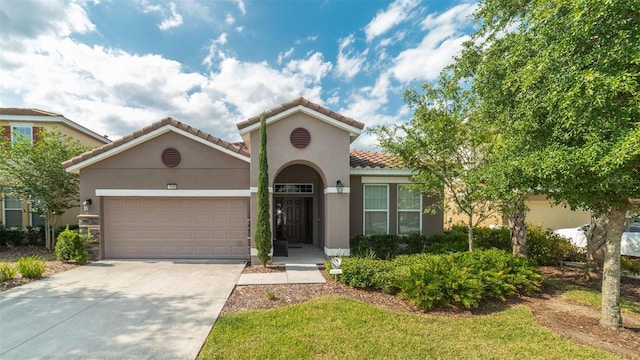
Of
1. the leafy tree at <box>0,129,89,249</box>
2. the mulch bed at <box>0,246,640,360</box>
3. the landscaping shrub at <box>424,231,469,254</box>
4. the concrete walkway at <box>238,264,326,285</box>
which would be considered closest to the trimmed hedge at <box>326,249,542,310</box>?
the mulch bed at <box>0,246,640,360</box>

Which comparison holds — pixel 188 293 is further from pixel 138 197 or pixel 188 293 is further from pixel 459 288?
pixel 459 288

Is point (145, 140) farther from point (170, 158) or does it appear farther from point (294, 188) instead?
point (294, 188)

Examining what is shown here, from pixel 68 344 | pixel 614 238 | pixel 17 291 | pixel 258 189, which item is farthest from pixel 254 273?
pixel 614 238

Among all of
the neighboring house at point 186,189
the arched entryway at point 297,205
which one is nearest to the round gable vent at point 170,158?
the neighboring house at point 186,189

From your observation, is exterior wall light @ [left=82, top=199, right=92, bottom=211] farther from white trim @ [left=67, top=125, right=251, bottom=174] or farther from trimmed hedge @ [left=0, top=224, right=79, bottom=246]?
trimmed hedge @ [left=0, top=224, right=79, bottom=246]

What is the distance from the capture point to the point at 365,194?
10508 mm

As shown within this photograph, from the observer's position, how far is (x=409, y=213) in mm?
10609

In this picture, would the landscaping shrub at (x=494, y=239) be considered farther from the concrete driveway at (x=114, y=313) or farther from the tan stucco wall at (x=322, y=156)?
the concrete driveway at (x=114, y=313)

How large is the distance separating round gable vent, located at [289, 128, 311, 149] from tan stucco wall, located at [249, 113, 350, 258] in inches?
4.2

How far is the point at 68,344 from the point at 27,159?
1023cm

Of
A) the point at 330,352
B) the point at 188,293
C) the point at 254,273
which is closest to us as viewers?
the point at 330,352

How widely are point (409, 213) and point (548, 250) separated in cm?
491

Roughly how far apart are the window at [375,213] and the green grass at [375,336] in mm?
5142

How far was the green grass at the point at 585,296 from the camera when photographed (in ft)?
19.6
